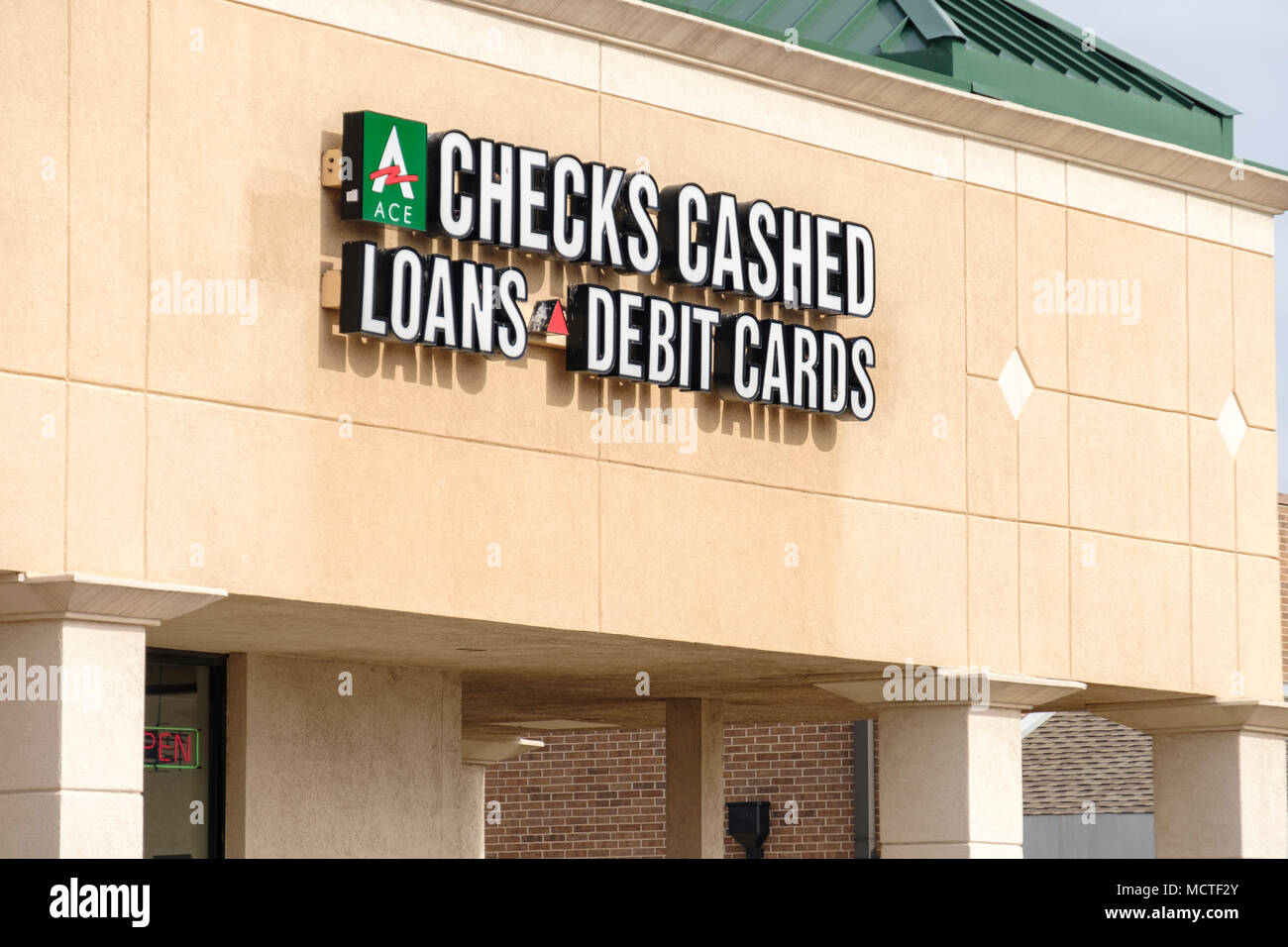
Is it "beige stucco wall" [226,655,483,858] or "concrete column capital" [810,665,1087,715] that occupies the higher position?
"concrete column capital" [810,665,1087,715]

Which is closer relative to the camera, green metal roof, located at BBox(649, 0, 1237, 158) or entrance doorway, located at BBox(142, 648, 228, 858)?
entrance doorway, located at BBox(142, 648, 228, 858)

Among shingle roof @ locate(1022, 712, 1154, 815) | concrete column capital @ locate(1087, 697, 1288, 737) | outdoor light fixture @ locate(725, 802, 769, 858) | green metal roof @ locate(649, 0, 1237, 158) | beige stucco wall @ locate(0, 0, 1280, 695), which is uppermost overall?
green metal roof @ locate(649, 0, 1237, 158)

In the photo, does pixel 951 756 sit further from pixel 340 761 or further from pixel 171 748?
pixel 171 748

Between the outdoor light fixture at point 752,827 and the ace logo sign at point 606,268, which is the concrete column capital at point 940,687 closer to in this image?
the ace logo sign at point 606,268

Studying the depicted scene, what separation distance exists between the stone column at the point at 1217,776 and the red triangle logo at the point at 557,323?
8.52 metres

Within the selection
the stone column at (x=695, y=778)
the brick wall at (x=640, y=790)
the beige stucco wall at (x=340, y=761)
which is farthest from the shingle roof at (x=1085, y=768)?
the beige stucco wall at (x=340, y=761)

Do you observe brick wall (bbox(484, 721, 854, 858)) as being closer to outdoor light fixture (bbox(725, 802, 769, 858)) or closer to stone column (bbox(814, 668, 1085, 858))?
outdoor light fixture (bbox(725, 802, 769, 858))

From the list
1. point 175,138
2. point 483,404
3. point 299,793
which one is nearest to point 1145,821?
point 299,793

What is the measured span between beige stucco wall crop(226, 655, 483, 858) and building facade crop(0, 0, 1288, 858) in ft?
0.13

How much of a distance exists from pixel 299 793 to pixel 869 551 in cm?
527

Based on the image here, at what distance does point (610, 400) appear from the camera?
18078mm

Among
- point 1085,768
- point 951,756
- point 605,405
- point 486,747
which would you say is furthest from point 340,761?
point 1085,768

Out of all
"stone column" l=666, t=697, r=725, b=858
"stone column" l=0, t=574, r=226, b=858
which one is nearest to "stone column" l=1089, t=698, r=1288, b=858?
"stone column" l=666, t=697, r=725, b=858

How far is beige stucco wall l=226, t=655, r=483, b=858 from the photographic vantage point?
19531 millimetres
